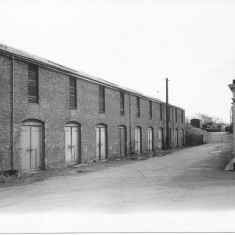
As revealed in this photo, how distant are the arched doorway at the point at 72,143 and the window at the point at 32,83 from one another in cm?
289

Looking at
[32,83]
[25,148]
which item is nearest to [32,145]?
[25,148]

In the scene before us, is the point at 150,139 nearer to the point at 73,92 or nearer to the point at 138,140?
the point at 138,140

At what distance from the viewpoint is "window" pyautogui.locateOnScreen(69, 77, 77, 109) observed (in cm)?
1736

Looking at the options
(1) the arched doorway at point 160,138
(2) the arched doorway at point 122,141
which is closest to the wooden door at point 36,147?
(2) the arched doorway at point 122,141

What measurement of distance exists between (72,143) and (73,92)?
9.95ft

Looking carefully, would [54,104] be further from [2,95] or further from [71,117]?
[2,95]

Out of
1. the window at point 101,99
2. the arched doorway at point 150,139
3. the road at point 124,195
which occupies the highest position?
the window at point 101,99

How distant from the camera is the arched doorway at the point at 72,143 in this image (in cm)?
1672

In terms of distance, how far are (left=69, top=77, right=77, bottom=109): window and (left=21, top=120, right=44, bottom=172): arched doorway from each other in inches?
122

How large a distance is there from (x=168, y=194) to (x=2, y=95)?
8256mm

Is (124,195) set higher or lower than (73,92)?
lower

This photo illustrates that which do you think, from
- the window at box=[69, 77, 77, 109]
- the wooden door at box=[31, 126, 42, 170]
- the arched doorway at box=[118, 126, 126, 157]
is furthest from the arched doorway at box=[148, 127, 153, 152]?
the wooden door at box=[31, 126, 42, 170]

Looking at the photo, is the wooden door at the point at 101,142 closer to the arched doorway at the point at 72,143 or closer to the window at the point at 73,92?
the arched doorway at the point at 72,143

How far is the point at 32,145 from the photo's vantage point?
1414cm
